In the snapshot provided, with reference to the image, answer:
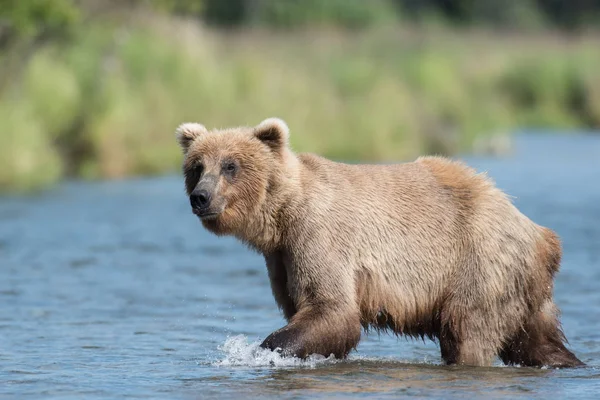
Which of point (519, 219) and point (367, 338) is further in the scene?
point (367, 338)

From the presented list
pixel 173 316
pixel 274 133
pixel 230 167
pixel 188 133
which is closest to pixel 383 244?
pixel 274 133

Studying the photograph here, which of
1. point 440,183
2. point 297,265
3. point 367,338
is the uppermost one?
point 440,183

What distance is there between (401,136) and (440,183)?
16.1m

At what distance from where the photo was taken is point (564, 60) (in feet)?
123

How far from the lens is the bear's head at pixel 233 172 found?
25.2 ft

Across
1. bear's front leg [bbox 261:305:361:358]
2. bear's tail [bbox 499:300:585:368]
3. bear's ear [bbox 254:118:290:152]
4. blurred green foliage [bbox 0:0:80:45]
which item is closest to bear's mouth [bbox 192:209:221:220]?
bear's ear [bbox 254:118:290:152]

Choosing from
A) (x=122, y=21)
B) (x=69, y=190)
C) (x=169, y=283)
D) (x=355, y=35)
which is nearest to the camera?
(x=169, y=283)

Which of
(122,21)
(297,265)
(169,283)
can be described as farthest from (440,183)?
(122,21)

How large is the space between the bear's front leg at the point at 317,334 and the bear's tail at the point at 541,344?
3.89ft

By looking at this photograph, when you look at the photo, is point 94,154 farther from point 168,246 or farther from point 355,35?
point 355,35

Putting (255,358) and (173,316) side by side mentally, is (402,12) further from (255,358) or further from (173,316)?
(255,358)

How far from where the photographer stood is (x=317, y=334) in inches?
295

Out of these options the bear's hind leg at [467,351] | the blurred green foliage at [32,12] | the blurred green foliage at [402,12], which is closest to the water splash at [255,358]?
the bear's hind leg at [467,351]

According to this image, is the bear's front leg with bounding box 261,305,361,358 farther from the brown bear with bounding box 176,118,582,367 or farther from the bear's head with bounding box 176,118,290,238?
the bear's head with bounding box 176,118,290,238
